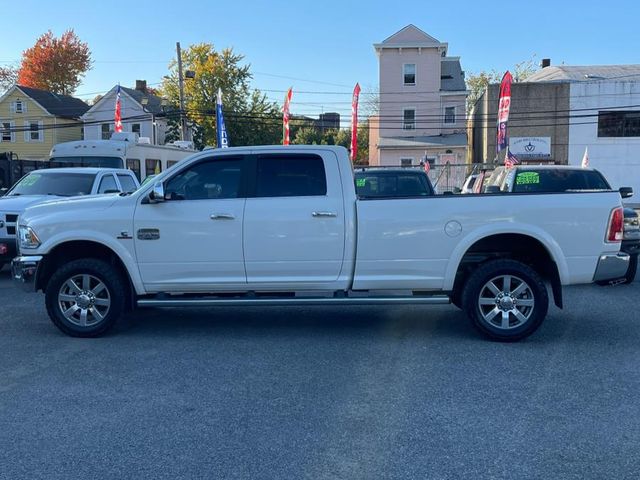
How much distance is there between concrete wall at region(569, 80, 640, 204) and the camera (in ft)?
125

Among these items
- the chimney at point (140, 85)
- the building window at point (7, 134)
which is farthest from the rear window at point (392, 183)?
the chimney at point (140, 85)

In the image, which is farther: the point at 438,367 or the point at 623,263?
the point at 623,263

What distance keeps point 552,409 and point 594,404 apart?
1.26 feet

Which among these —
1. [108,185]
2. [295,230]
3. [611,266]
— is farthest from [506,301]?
[108,185]

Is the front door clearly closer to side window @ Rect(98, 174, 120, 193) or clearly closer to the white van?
side window @ Rect(98, 174, 120, 193)

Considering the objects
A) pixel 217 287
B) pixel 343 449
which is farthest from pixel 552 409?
pixel 217 287

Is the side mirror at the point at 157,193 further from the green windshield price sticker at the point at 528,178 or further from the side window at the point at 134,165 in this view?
the side window at the point at 134,165

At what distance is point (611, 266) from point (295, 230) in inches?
130

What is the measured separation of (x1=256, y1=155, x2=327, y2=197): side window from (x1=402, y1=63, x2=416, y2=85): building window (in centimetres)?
3772

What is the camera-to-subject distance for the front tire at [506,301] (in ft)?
22.3

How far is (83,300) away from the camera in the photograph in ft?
23.2

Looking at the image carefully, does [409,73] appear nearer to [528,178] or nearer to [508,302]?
[528,178]

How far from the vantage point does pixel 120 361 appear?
6.23 meters

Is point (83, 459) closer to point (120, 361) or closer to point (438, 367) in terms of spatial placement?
point (120, 361)
